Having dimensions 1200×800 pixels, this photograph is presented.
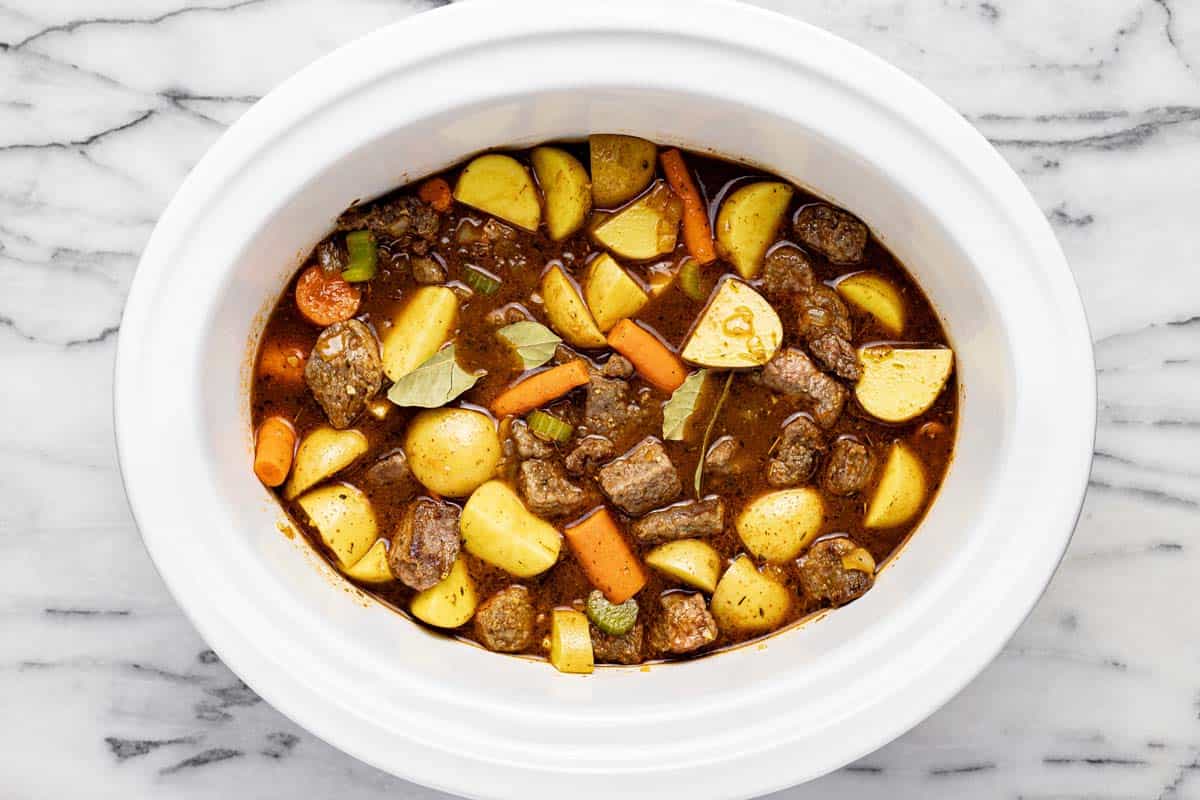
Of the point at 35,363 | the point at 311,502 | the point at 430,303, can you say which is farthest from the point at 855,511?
the point at 35,363

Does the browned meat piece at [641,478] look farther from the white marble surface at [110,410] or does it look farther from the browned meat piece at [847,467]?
the white marble surface at [110,410]

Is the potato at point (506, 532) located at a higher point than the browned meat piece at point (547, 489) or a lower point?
lower

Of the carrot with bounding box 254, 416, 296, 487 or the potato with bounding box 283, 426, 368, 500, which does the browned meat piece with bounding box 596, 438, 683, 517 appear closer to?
the potato with bounding box 283, 426, 368, 500

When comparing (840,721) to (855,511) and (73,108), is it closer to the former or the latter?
(855,511)

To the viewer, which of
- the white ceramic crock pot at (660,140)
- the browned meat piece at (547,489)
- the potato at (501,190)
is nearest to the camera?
the white ceramic crock pot at (660,140)

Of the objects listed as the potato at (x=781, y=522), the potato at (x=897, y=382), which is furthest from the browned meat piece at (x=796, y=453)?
the potato at (x=897, y=382)
